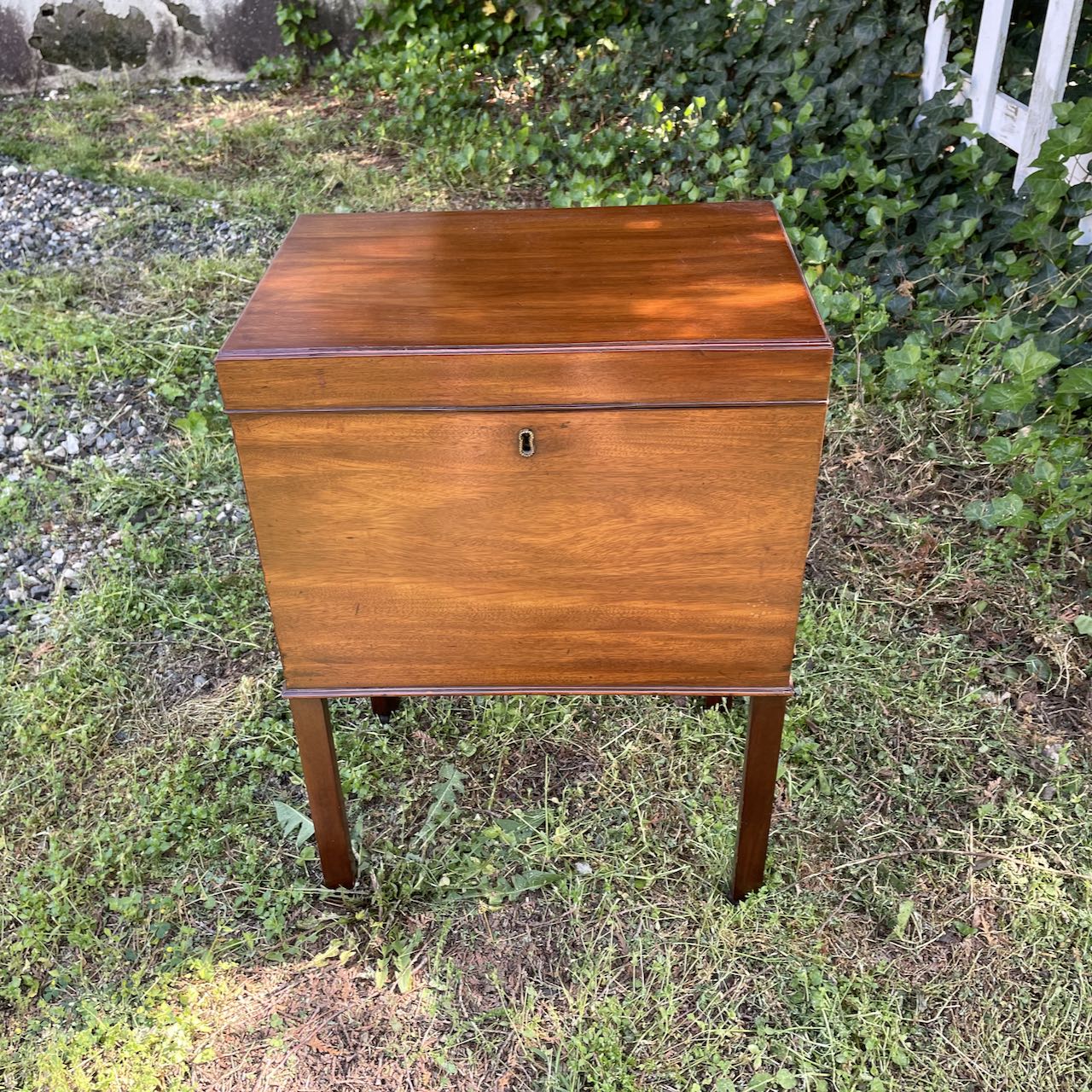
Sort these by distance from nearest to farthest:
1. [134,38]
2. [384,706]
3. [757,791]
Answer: [757,791] → [384,706] → [134,38]

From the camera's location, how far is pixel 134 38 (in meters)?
5.20

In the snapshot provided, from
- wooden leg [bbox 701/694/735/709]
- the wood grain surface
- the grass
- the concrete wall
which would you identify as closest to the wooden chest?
the wood grain surface

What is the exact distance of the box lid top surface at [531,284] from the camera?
4.16 ft

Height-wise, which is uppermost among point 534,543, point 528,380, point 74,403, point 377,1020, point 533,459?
point 528,380

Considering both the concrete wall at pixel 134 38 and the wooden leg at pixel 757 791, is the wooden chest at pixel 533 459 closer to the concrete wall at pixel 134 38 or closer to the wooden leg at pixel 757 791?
the wooden leg at pixel 757 791

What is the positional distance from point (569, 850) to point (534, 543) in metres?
0.74

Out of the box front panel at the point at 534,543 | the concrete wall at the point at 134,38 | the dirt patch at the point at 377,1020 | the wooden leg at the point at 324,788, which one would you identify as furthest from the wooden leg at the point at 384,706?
the concrete wall at the point at 134,38

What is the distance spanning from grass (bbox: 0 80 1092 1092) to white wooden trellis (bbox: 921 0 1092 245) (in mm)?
812

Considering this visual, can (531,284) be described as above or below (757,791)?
above

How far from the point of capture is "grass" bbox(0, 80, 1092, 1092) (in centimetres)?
158

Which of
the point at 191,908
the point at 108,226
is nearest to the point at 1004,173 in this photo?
the point at 191,908

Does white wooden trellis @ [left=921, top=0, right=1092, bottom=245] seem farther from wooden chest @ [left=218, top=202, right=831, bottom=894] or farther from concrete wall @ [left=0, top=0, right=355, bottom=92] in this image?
concrete wall @ [left=0, top=0, right=355, bottom=92]

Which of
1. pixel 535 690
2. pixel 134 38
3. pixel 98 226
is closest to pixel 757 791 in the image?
pixel 535 690

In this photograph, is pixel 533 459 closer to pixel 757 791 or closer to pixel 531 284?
pixel 531 284
